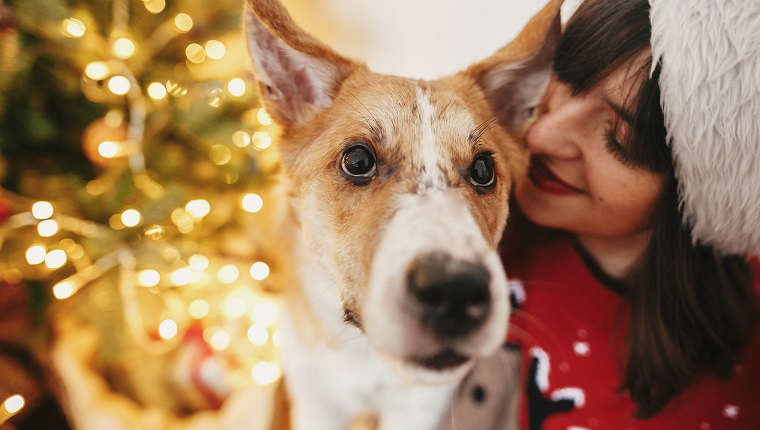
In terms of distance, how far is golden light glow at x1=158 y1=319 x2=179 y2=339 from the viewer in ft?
6.43

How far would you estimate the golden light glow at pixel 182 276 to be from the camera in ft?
6.41

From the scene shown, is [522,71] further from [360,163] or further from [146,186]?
[146,186]

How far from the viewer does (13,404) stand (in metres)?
1.75

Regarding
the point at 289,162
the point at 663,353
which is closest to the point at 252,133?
the point at 289,162

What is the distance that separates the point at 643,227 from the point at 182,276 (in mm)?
1805

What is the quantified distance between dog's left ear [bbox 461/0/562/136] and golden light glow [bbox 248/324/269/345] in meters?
1.40

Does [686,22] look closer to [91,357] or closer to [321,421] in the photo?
[321,421]

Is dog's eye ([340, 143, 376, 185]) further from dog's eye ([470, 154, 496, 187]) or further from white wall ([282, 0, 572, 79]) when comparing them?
white wall ([282, 0, 572, 79])

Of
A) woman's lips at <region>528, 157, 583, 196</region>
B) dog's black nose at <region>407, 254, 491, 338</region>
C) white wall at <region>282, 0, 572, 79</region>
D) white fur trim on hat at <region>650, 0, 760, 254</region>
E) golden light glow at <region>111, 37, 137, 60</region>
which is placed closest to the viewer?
dog's black nose at <region>407, 254, 491, 338</region>

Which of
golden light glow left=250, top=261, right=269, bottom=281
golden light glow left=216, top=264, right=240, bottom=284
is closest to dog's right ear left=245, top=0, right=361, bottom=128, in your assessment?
golden light glow left=250, top=261, right=269, bottom=281

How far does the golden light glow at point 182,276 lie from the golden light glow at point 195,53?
885 mm

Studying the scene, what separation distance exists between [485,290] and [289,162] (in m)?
0.67

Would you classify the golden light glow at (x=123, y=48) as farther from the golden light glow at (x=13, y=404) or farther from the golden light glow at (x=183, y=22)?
the golden light glow at (x=13, y=404)

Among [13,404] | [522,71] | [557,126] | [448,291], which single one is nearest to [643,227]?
[557,126]
